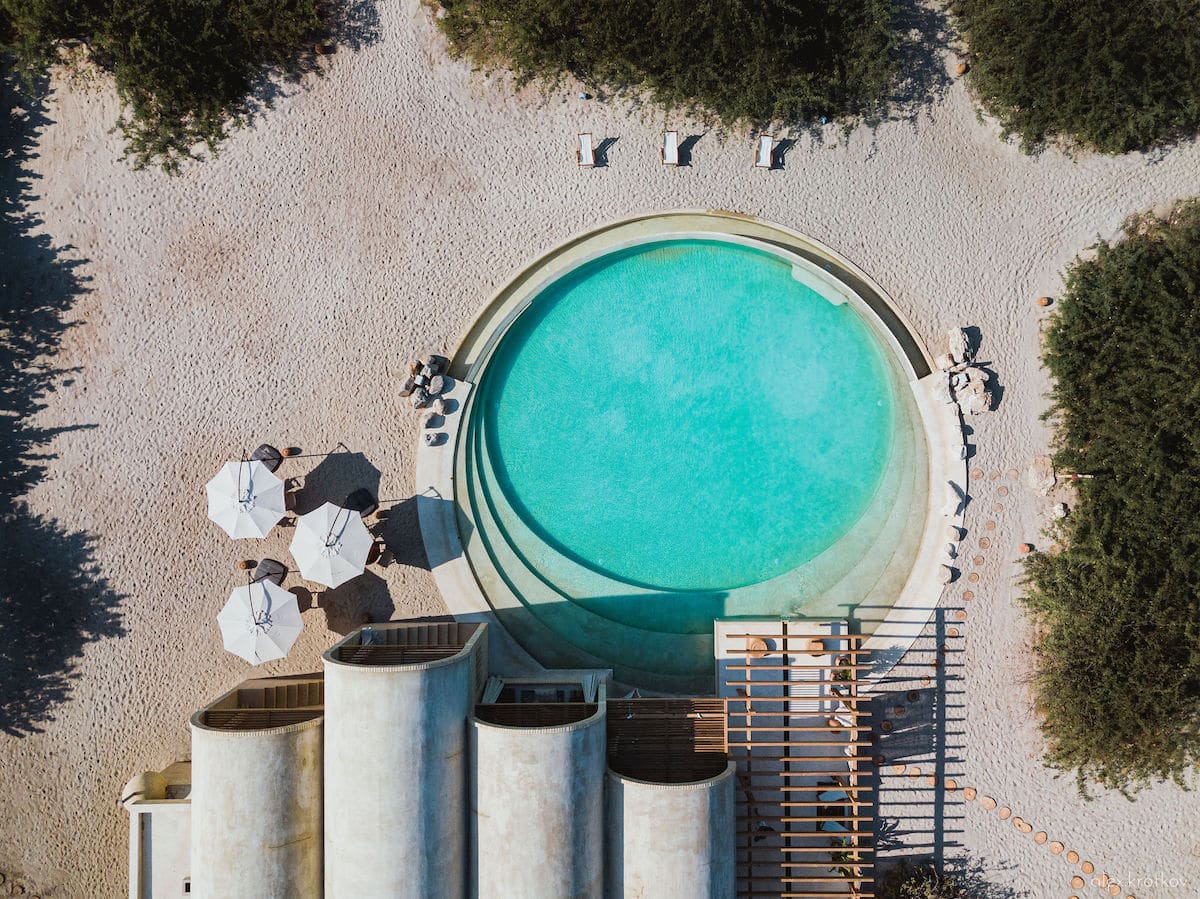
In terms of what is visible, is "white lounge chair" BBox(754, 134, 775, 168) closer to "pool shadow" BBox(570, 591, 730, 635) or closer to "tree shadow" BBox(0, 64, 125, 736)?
"pool shadow" BBox(570, 591, 730, 635)

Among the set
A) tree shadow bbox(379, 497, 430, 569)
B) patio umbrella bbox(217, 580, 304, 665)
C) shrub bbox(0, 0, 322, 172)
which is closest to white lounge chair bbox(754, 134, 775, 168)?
shrub bbox(0, 0, 322, 172)

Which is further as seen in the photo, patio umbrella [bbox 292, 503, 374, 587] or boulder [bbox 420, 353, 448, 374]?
boulder [bbox 420, 353, 448, 374]

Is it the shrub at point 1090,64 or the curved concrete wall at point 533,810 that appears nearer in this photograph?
the curved concrete wall at point 533,810

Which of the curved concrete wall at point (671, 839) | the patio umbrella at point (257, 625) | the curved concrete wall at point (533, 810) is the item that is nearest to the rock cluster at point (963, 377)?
the curved concrete wall at point (671, 839)

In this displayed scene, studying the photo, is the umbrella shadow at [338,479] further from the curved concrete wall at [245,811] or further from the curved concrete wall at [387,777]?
the curved concrete wall at [245,811]

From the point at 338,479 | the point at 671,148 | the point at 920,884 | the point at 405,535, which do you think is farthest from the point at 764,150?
the point at 920,884

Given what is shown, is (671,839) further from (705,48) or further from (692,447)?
(705,48)
